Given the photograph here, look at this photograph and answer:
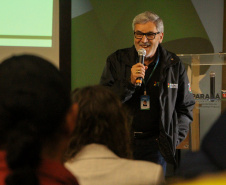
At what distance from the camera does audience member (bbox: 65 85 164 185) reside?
1.07 m

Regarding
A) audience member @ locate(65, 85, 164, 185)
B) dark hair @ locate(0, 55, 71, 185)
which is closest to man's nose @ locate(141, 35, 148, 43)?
audience member @ locate(65, 85, 164, 185)

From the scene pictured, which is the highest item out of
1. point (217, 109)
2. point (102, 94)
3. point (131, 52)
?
point (131, 52)

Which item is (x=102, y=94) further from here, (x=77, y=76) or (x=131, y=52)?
(x=77, y=76)

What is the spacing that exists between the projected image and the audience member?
2.25 metres

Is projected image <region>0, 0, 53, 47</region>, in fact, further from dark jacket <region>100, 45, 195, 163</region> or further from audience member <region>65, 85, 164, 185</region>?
audience member <region>65, 85, 164, 185</region>

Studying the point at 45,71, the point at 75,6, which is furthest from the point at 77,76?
the point at 45,71

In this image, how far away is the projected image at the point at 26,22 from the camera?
3295 millimetres

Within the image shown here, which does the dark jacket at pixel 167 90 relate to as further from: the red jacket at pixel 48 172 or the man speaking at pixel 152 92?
the red jacket at pixel 48 172

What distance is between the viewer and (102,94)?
50.1 inches

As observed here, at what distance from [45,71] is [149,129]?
1.58m

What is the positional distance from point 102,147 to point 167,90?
1.12 metres

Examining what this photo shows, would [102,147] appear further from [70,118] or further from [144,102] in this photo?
[144,102]

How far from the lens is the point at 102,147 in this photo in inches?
45.6

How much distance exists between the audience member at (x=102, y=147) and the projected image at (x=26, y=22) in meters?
2.25
